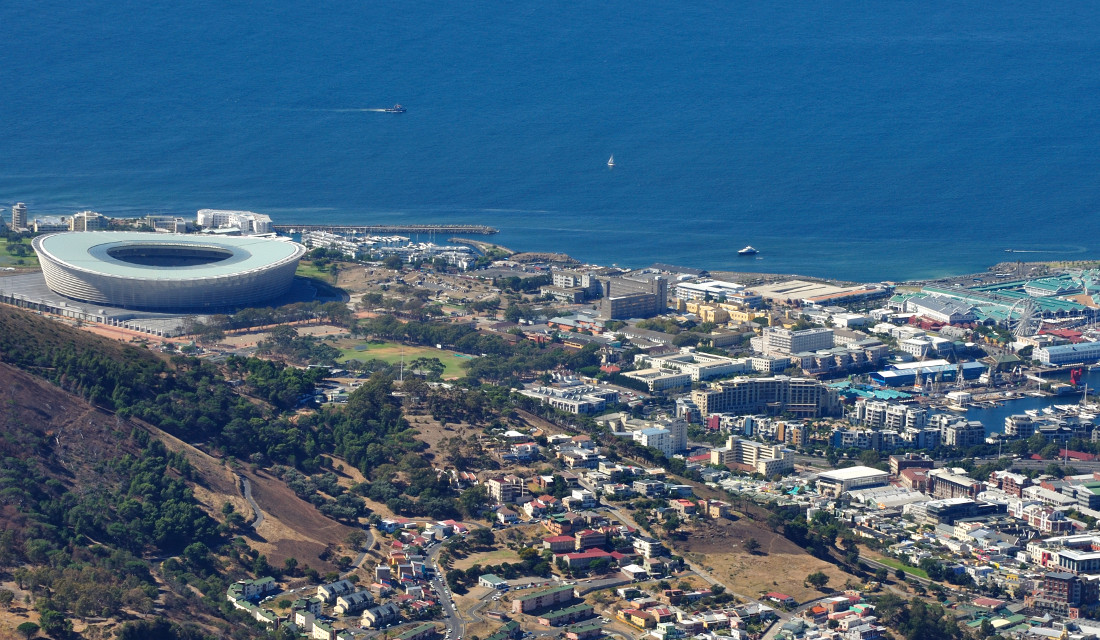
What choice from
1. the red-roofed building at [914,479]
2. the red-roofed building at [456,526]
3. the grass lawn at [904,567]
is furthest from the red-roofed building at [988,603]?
the red-roofed building at [456,526]

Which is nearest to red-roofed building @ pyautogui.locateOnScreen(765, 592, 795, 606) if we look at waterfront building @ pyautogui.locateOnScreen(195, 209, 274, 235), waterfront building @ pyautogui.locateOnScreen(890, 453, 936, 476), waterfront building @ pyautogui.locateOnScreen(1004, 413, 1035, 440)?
waterfront building @ pyautogui.locateOnScreen(890, 453, 936, 476)

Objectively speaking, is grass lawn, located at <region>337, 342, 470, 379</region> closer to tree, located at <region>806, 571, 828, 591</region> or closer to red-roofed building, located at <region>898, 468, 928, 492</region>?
red-roofed building, located at <region>898, 468, 928, 492</region>

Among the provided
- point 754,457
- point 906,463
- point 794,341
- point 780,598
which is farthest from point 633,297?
point 780,598

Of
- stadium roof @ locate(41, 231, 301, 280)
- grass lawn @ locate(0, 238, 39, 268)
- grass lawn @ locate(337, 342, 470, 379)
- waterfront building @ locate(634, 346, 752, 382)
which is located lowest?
waterfront building @ locate(634, 346, 752, 382)

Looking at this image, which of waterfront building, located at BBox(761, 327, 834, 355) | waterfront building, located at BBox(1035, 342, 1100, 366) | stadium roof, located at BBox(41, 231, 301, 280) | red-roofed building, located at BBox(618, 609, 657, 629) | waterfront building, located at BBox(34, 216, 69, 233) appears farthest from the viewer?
waterfront building, located at BBox(34, 216, 69, 233)

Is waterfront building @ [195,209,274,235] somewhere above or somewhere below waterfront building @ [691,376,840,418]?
above
